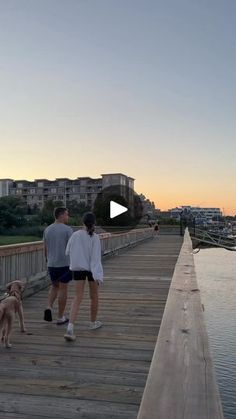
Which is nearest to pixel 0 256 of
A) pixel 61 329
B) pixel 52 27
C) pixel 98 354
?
pixel 61 329

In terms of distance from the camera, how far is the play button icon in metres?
39.6

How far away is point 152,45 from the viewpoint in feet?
68.2

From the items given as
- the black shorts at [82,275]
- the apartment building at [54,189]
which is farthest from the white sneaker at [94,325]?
the apartment building at [54,189]

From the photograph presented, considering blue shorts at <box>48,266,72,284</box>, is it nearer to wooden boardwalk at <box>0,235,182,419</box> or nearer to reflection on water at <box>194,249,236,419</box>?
wooden boardwalk at <box>0,235,182,419</box>

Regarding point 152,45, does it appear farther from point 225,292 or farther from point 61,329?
point 61,329

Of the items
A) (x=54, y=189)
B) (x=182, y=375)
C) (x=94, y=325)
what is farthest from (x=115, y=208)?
(x=54, y=189)

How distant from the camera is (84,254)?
5875 millimetres

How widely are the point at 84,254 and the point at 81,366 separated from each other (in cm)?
156

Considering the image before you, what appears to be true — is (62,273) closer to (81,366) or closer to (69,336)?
(69,336)

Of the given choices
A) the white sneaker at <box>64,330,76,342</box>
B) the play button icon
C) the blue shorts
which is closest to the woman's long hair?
the blue shorts

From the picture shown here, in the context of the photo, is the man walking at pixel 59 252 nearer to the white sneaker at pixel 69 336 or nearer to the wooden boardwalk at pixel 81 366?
the wooden boardwalk at pixel 81 366

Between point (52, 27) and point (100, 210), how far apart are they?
28.1 meters

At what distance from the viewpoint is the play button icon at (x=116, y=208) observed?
130 feet

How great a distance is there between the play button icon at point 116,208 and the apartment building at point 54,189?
76713 mm
